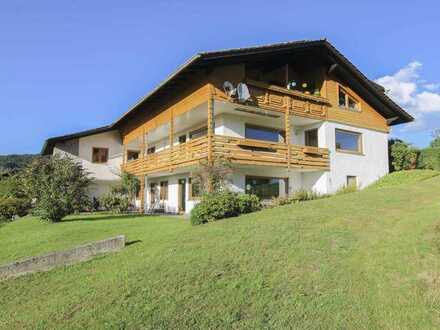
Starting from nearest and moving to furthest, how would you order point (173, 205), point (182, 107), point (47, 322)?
point (47, 322) < point (182, 107) < point (173, 205)

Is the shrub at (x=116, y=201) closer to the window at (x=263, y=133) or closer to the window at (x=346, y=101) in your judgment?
the window at (x=263, y=133)

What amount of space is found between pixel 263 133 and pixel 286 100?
245 centimetres

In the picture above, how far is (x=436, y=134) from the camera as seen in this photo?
4478cm

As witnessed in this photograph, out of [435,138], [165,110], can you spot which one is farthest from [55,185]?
[435,138]

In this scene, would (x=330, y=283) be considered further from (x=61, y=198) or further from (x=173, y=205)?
(x=173, y=205)

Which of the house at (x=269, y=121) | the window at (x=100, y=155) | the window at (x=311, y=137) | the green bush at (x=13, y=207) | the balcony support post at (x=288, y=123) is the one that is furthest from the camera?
the window at (x=100, y=155)

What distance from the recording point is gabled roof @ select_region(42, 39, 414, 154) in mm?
16641

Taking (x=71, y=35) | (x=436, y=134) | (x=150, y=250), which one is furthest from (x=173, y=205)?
(x=436, y=134)

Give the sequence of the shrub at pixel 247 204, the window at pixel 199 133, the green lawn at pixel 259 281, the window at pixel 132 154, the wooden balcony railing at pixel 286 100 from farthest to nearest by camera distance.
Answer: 1. the window at pixel 132 154
2. the window at pixel 199 133
3. the wooden balcony railing at pixel 286 100
4. the shrub at pixel 247 204
5. the green lawn at pixel 259 281

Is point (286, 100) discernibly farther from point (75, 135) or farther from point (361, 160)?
point (75, 135)

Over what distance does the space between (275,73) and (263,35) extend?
16.2 feet

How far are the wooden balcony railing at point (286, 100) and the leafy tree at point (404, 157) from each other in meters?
7.37

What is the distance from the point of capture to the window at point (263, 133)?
20.6m

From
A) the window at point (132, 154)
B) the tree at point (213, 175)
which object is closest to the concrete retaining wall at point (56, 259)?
the tree at point (213, 175)
